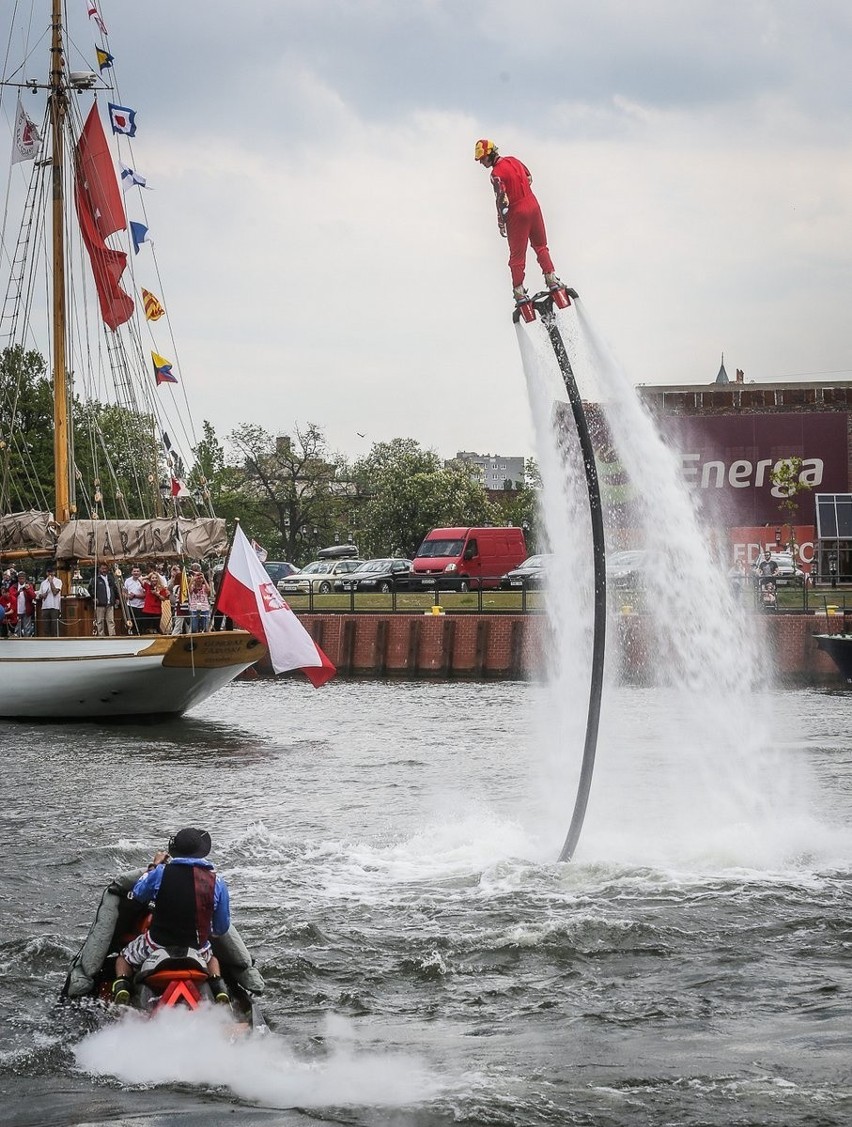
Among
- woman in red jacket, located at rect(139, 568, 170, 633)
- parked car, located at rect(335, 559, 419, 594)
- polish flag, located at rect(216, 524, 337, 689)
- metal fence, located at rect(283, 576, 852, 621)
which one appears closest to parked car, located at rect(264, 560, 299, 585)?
parked car, located at rect(335, 559, 419, 594)

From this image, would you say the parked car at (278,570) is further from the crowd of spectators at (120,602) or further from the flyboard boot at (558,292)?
the flyboard boot at (558,292)

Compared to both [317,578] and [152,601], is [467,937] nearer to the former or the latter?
[152,601]

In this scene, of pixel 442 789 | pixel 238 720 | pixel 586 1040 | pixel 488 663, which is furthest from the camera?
pixel 488 663

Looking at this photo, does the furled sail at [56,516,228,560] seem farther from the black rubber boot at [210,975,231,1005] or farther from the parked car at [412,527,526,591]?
the parked car at [412,527,526,591]

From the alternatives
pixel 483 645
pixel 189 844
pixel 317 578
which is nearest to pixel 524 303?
pixel 189 844

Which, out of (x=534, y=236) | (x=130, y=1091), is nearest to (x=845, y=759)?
(x=534, y=236)

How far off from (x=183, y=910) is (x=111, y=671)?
70.0ft

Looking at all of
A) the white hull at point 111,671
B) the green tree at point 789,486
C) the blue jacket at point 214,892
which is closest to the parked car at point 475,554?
the green tree at point 789,486

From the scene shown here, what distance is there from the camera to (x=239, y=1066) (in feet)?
30.8

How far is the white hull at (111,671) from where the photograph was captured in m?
30.0

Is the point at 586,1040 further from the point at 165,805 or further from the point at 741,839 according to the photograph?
the point at 165,805

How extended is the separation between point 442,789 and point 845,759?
7289 mm

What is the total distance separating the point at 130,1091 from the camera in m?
9.16

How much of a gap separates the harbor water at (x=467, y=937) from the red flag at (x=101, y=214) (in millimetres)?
14748
